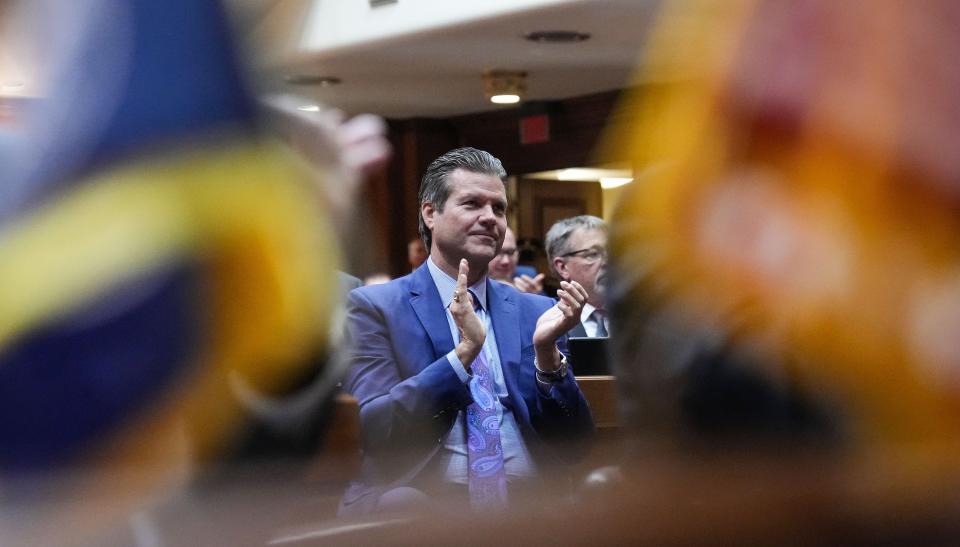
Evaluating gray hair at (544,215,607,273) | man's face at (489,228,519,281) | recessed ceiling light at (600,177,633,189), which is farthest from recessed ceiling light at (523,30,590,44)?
recessed ceiling light at (600,177,633,189)

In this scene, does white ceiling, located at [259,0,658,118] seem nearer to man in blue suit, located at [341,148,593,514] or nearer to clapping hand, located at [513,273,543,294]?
clapping hand, located at [513,273,543,294]

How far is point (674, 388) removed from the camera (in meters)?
0.78

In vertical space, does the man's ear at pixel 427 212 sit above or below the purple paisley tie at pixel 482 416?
above

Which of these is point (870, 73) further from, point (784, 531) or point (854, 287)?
point (784, 531)

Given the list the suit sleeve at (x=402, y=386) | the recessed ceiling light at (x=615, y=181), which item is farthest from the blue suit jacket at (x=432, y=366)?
the recessed ceiling light at (x=615, y=181)

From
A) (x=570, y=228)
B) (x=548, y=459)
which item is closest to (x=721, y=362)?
(x=548, y=459)

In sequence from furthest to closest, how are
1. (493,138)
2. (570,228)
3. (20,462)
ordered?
(493,138), (570,228), (20,462)

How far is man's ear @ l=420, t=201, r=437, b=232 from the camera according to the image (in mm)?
2242

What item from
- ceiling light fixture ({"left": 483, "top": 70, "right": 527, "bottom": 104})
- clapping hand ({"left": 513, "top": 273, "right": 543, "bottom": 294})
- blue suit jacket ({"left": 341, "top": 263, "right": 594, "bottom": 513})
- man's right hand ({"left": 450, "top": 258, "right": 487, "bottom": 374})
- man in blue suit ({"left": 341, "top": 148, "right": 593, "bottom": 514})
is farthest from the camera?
ceiling light fixture ({"left": 483, "top": 70, "right": 527, "bottom": 104})

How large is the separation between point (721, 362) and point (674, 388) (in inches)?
1.6

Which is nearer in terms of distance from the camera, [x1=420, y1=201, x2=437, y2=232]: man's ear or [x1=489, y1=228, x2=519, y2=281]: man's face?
[x1=420, y1=201, x2=437, y2=232]: man's ear

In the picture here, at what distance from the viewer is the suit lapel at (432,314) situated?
1948 millimetres

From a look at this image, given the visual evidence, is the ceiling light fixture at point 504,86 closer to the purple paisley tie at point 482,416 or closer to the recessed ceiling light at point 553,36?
the recessed ceiling light at point 553,36

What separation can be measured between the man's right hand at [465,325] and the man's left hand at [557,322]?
0.29 ft
